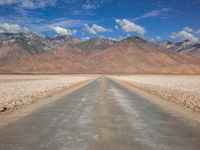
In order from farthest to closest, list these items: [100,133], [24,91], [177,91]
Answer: [177,91]
[24,91]
[100,133]

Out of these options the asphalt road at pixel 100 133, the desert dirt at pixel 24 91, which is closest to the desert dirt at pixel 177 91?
the asphalt road at pixel 100 133

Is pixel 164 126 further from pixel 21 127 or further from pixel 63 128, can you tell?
pixel 21 127

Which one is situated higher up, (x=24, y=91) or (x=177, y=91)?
Result: (x=177, y=91)

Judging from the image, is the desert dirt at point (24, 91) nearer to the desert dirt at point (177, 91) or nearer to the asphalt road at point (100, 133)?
the asphalt road at point (100, 133)

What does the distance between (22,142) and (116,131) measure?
3.28 metres

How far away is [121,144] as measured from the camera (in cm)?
876

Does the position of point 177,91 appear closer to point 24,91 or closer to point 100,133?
point 24,91

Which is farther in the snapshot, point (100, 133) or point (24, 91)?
point (24, 91)

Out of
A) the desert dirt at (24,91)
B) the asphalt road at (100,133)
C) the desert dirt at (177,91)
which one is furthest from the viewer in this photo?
the desert dirt at (177,91)

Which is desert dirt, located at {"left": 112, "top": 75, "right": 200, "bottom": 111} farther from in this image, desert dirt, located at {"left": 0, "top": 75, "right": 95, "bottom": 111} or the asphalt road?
desert dirt, located at {"left": 0, "top": 75, "right": 95, "bottom": 111}

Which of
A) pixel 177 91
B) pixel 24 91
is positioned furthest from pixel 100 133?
pixel 177 91

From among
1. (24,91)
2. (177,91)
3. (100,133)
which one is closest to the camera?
(100,133)

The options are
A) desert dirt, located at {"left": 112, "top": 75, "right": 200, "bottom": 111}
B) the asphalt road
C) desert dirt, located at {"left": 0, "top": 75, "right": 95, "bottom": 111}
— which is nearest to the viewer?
the asphalt road

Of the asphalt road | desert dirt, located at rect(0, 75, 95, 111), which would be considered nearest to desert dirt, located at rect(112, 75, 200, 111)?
the asphalt road
